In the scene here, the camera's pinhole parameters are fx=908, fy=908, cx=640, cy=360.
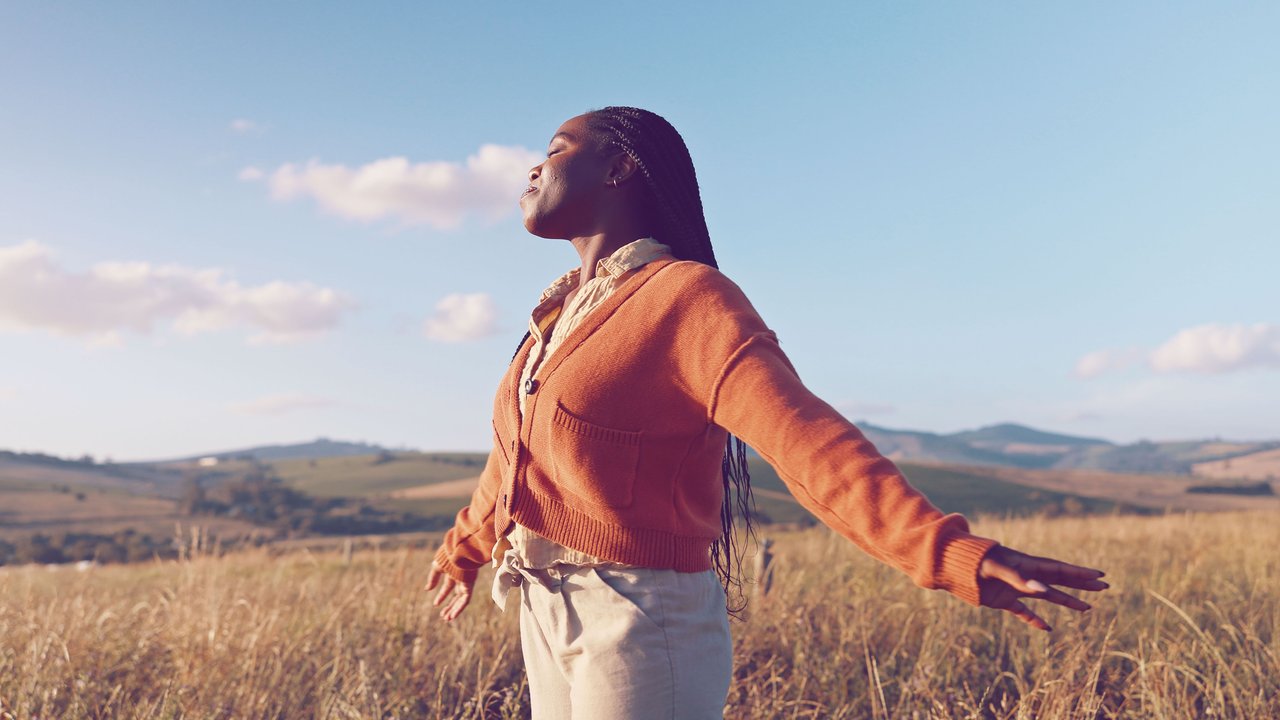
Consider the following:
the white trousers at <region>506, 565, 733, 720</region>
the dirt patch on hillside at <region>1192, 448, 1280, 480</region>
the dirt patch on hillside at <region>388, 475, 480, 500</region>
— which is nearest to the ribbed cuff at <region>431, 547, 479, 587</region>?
the white trousers at <region>506, 565, 733, 720</region>

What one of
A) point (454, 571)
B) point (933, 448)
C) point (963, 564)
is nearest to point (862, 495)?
point (963, 564)

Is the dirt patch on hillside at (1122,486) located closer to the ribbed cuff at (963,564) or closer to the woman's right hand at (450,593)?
the woman's right hand at (450,593)

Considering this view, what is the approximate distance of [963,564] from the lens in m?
1.57

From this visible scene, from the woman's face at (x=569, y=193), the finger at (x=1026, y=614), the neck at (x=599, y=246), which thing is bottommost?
the finger at (x=1026, y=614)

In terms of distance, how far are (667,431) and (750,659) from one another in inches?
107

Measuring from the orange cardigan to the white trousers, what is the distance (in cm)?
7

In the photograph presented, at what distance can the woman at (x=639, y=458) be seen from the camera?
182cm

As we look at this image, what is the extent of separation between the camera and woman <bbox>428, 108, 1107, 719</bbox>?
1.82 metres

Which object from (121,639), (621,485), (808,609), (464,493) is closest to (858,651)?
(808,609)

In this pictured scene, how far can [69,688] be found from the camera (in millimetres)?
4012

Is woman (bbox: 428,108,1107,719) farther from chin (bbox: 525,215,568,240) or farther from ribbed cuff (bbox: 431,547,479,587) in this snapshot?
ribbed cuff (bbox: 431,547,479,587)

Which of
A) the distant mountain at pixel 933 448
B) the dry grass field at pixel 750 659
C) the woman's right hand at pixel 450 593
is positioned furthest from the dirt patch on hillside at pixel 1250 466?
the woman's right hand at pixel 450 593

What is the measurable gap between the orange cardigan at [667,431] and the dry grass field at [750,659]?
168cm

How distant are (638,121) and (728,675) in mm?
1407
